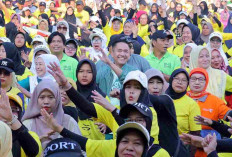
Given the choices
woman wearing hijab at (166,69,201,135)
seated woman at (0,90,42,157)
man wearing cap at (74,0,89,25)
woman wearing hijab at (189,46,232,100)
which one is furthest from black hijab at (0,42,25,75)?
man wearing cap at (74,0,89,25)

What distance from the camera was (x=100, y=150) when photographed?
4.77m

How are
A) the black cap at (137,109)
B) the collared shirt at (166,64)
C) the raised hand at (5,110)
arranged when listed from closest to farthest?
the raised hand at (5,110) < the black cap at (137,109) < the collared shirt at (166,64)

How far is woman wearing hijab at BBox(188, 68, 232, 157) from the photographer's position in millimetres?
6969

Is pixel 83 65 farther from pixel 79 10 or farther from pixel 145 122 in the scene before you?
pixel 79 10

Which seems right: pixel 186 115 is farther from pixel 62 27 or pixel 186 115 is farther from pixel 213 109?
pixel 62 27

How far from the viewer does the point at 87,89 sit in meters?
6.84

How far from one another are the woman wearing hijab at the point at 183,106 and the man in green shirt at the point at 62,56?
7.14ft

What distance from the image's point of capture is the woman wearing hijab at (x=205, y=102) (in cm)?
697

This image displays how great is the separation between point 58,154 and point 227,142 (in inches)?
75.8

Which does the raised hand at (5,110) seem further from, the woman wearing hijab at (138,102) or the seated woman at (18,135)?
the woman wearing hijab at (138,102)

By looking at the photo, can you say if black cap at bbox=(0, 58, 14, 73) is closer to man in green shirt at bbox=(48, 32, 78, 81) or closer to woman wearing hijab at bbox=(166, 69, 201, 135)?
man in green shirt at bbox=(48, 32, 78, 81)

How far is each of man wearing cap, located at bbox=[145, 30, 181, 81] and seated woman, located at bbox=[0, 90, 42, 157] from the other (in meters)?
4.40

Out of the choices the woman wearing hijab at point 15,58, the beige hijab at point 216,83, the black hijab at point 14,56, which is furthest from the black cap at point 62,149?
the black hijab at point 14,56

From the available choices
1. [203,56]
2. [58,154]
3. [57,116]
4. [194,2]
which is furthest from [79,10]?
[58,154]
